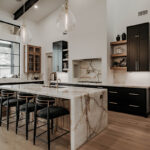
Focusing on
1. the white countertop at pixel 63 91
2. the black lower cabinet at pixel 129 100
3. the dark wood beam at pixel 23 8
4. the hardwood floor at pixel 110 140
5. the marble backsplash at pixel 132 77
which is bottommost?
the hardwood floor at pixel 110 140

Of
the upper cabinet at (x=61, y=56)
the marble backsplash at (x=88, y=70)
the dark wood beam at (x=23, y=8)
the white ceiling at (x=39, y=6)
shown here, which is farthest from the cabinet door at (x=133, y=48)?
the dark wood beam at (x=23, y=8)

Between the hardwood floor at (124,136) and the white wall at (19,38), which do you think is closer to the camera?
the hardwood floor at (124,136)

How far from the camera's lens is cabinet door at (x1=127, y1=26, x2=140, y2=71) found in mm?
4211

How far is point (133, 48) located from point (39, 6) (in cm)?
484

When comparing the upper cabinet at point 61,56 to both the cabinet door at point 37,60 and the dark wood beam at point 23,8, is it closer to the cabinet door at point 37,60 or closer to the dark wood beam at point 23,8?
the cabinet door at point 37,60

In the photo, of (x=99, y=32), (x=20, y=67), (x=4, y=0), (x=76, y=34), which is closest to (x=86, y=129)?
(x=99, y=32)

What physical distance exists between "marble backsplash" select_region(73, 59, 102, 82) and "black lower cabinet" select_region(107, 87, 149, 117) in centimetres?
108

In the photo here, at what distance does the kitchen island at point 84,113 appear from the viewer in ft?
7.01

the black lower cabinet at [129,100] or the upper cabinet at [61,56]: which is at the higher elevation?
the upper cabinet at [61,56]

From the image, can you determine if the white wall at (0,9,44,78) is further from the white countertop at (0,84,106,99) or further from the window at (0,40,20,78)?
the white countertop at (0,84,106,99)

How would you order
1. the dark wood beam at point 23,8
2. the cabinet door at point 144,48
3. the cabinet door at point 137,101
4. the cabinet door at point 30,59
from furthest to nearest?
the cabinet door at point 30,59 < the dark wood beam at point 23,8 < the cabinet door at point 144,48 < the cabinet door at point 137,101

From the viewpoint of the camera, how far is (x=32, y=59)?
24.0ft

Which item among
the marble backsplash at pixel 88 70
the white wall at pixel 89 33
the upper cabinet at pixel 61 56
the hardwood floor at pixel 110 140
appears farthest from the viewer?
the upper cabinet at pixel 61 56

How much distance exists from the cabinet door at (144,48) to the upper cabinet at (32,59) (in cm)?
524
